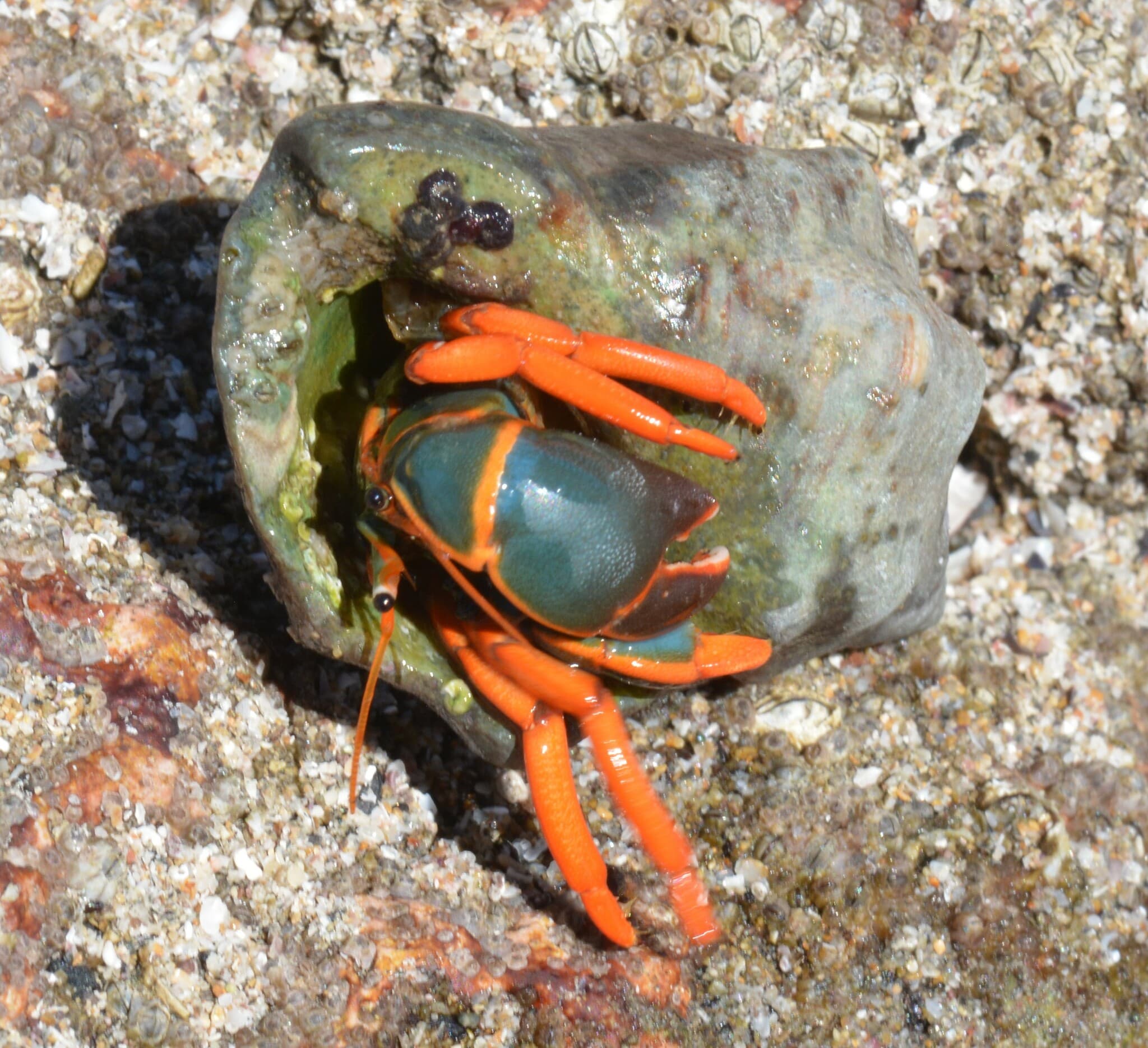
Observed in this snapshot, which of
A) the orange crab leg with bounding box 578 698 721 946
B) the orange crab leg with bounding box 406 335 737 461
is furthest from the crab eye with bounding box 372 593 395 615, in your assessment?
the orange crab leg with bounding box 578 698 721 946

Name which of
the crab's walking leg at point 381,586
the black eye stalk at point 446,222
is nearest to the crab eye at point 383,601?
the crab's walking leg at point 381,586

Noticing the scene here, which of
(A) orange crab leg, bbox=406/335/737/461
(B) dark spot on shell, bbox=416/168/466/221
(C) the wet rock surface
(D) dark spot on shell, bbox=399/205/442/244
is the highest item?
(B) dark spot on shell, bbox=416/168/466/221

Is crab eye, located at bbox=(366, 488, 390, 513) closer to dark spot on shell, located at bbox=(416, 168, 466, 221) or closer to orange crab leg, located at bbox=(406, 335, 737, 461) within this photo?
orange crab leg, located at bbox=(406, 335, 737, 461)

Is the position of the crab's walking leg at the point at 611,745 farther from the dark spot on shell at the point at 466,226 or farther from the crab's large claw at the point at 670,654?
the dark spot on shell at the point at 466,226

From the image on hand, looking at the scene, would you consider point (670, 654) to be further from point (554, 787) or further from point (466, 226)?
point (466, 226)

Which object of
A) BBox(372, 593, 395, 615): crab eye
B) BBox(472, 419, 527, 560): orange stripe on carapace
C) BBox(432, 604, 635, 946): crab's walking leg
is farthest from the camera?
BBox(432, 604, 635, 946): crab's walking leg

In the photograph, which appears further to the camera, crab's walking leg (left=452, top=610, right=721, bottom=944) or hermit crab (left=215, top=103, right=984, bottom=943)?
crab's walking leg (left=452, top=610, right=721, bottom=944)

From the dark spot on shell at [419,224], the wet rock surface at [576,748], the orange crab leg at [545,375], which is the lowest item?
the wet rock surface at [576,748]

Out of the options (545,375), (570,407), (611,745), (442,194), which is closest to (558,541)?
(545,375)
